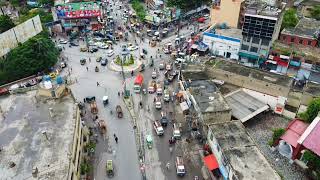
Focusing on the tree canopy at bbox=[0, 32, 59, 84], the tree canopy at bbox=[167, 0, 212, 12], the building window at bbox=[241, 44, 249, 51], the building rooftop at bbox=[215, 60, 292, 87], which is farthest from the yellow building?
the tree canopy at bbox=[0, 32, 59, 84]

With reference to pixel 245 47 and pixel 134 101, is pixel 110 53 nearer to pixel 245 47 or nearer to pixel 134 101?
pixel 134 101

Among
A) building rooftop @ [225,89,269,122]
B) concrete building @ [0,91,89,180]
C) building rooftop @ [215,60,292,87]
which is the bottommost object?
building rooftop @ [225,89,269,122]

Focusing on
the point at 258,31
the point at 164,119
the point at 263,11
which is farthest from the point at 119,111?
the point at 263,11

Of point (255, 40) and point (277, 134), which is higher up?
point (255, 40)

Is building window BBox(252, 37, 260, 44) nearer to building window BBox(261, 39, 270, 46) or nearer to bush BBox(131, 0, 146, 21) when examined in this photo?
building window BBox(261, 39, 270, 46)

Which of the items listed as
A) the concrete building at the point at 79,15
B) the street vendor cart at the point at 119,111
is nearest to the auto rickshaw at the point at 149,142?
the street vendor cart at the point at 119,111

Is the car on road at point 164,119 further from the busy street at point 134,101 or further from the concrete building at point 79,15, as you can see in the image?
the concrete building at point 79,15

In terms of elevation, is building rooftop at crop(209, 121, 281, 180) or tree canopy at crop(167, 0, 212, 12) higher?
tree canopy at crop(167, 0, 212, 12)
